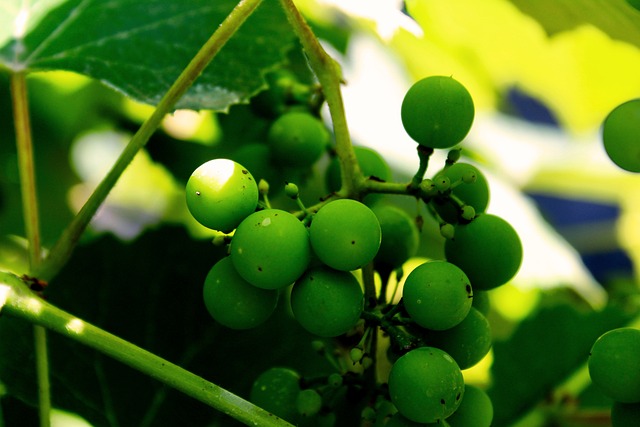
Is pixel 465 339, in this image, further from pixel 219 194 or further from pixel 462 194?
pixel 219 194

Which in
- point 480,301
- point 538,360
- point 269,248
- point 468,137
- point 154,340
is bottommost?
point 538,360

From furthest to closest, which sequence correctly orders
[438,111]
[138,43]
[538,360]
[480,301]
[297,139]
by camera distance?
1. [538,360]
2. [138,43]
3. [297,139]
4. [480,301]
5. [438,111]

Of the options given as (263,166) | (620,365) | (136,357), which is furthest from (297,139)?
(620,365)

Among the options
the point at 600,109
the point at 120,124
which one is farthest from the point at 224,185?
the point at 600,109

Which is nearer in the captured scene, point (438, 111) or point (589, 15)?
point (438, 111)

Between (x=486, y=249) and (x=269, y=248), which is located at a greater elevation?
(x=269, y=248)
